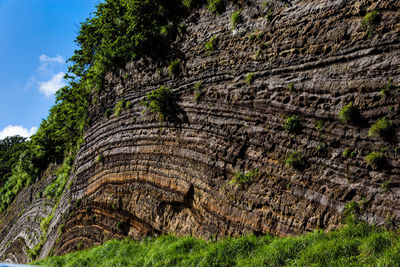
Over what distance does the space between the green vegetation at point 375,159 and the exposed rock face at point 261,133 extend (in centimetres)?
9

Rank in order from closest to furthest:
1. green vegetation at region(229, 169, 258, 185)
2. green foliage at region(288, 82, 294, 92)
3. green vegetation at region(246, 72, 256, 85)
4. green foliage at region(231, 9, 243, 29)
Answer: green foliage at region(288, 82, 294, 92), green vegetation at region(229, 169, 258, 185), green vegetation at region(246, 72, 256, 85), green foliage at region(231, 9, 243, 29)

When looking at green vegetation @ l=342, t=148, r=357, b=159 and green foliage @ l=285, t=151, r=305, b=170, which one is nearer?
green vegetation @ l=342, t=148, r=357, b=159

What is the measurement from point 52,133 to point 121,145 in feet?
34.5

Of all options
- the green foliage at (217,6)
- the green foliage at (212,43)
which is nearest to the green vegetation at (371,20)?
the green foliage at (212,43)

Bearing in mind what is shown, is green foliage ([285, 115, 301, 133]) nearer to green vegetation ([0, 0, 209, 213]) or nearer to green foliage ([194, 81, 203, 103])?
green foliage ([194, 81, 203, 103])

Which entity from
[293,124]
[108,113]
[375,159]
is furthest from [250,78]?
[108,113]

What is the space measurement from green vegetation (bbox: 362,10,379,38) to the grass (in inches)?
152

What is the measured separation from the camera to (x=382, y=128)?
5.69m

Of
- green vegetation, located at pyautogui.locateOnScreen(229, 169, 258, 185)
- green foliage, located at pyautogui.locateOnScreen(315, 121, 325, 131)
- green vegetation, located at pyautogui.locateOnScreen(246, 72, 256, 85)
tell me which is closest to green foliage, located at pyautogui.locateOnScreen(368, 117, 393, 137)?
green foliage, located at pyautogui.locateOnScreen(315, 121, 325, 131)

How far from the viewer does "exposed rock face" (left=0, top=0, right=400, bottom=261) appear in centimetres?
600

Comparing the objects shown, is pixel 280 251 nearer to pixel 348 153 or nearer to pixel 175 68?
pixel 348 153

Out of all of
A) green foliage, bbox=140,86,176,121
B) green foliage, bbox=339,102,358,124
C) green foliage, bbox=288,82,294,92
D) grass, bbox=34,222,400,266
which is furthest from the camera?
green foliage, bbox=140,86,176,121

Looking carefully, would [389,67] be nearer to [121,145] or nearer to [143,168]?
[143,168]

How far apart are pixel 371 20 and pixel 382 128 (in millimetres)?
2284
